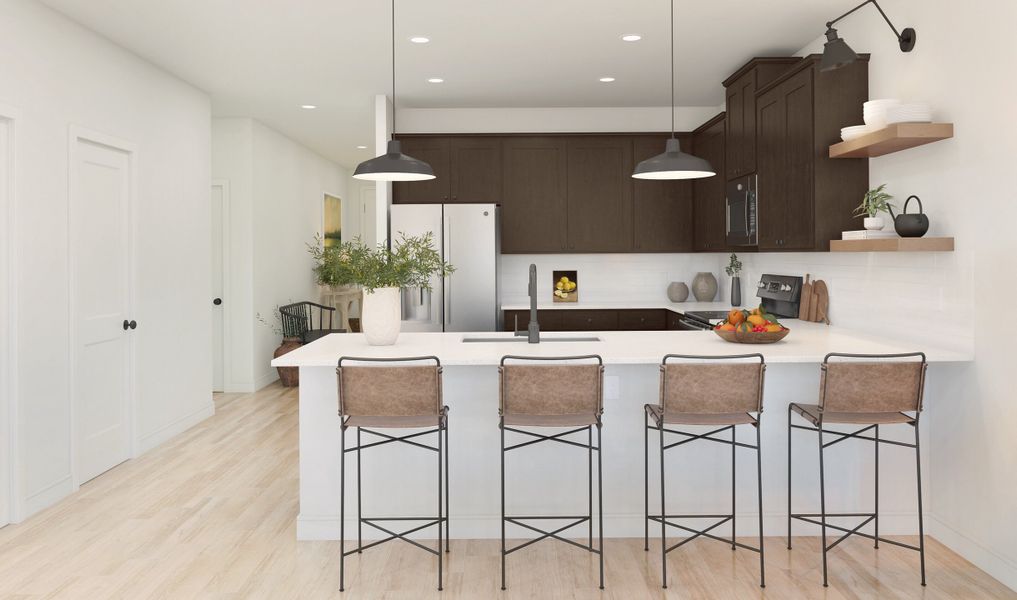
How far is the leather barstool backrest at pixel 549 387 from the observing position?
10.3 feet

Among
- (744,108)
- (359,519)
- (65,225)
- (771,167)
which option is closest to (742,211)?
(771,167)

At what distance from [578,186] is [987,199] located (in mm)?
3870

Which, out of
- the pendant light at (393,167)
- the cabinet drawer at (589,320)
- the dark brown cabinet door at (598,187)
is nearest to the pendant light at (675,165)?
the pendant light at (393,167)

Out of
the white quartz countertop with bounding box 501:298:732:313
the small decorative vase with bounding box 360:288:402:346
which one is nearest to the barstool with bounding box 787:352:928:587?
the small decorative vase with bounding box 360:288:402:346

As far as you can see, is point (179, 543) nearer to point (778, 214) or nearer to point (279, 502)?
point (279, 502)

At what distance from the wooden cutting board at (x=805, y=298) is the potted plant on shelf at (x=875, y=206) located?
0.98 m

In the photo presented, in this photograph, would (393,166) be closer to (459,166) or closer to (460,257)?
(460,257)

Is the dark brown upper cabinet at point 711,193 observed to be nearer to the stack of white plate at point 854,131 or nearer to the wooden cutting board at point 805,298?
the wooden cutting board at point 805,298

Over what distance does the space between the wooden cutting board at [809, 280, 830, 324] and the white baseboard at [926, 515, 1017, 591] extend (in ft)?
4.85

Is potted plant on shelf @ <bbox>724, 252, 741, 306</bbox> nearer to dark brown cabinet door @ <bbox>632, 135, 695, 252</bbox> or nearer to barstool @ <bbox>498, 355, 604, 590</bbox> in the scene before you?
dark brown cabinet door @ <bbox>632, 135, 695, 252</bbox>

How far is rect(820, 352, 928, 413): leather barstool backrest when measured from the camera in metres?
3.16

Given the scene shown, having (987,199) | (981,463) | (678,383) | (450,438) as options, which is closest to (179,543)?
(450,438)

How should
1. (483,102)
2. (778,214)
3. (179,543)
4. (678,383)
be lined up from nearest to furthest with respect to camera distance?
(678,383)
(179,543)
(778,214)
(483,102)

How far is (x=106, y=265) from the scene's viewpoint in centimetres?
493
